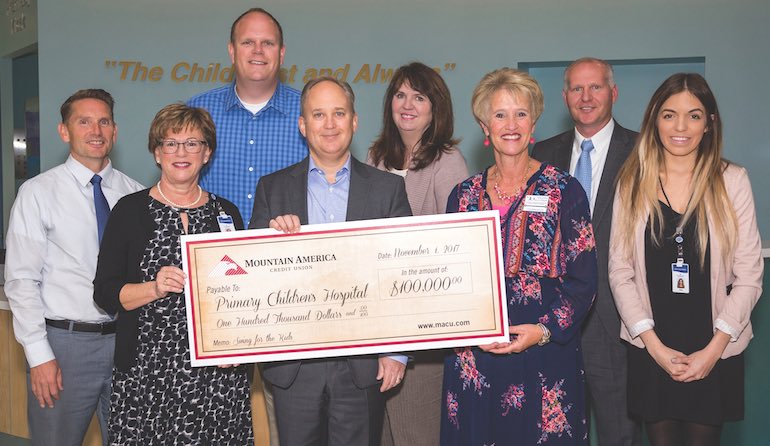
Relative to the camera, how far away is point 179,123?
2.76 meters

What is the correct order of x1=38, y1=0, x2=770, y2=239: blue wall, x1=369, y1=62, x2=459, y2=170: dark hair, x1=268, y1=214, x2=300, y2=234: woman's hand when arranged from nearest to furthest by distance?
1. x1=268, y1=214, x2=300, y2=234: woman's hand
2. x1=369, y1=62, x2=459, y2=170: dark hair
3. x1=38, y1=0, x2=770, y2=239: blue wall

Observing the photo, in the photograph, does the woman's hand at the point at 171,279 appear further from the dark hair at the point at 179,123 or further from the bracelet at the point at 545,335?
the bracelet at the point at 545,335

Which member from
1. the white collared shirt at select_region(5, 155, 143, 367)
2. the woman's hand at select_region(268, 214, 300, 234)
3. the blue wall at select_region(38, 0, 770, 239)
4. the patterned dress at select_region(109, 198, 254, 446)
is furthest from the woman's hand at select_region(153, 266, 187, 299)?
the blue wall at select_region(38, 0, 770, 239)

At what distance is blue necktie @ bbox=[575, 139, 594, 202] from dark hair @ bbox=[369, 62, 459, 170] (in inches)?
25.0

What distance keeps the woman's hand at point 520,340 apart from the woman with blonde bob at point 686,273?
1.62ft

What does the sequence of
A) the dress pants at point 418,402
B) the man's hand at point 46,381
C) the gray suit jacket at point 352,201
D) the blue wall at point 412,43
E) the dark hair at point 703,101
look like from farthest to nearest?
the blue wall at point 412,43 → the dress pants at point 418,402 → the man's hand at point 46,381 → the dark hair at point 703,101 → the gray suit jacket at point 352,201

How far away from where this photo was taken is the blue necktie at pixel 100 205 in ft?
10.2

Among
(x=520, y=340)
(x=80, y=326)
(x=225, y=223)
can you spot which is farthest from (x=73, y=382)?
(x=520, y=340)

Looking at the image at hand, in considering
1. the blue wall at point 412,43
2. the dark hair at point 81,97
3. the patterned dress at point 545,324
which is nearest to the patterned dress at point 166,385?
the dark hair at point 81,97

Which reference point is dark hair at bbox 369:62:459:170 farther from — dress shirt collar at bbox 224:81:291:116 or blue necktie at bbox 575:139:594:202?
blue necktie at bbox 575:139:594:202

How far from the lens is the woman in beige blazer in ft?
10.7

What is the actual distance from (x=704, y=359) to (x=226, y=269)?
6.13 feet

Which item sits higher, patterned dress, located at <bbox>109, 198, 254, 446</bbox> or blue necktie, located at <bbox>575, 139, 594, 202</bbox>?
blue necktie, located at <bbox>575, 139, 594, 202</bbox>

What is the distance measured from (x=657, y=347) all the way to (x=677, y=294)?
228 mm
